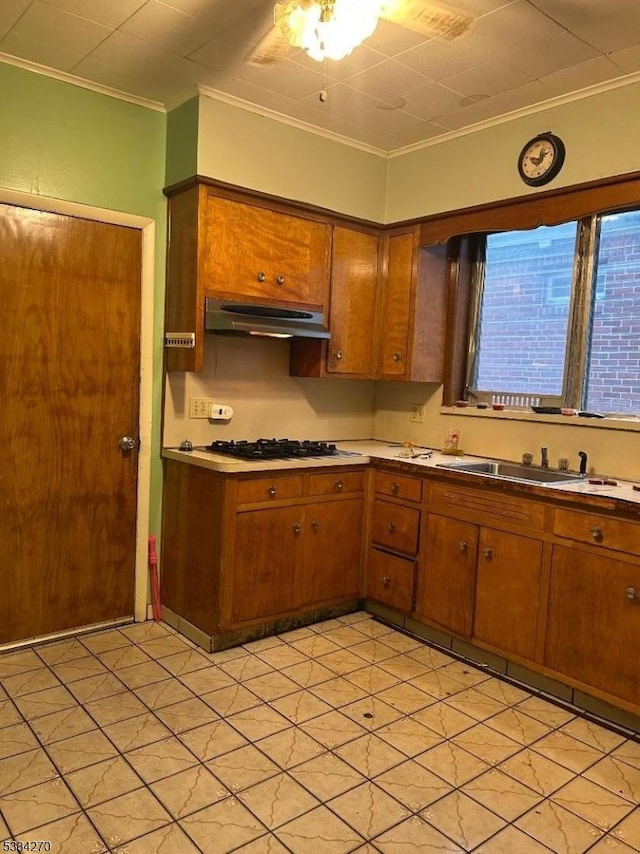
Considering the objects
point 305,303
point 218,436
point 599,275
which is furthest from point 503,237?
point 218,436

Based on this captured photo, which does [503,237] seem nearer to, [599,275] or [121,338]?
[599,275]

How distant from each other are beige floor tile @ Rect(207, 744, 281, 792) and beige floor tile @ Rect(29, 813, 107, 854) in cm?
41

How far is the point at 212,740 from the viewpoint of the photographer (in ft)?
7.56

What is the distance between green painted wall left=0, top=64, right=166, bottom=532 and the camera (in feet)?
9.30

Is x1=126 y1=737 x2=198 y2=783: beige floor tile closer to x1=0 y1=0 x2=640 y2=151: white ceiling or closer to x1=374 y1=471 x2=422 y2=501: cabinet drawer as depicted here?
x1=374 y1=471 x2=422 y2=501: cabinet drawer

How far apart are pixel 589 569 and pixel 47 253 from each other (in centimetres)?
268

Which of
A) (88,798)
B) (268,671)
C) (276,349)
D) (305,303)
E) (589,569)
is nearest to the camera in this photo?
(88,798)

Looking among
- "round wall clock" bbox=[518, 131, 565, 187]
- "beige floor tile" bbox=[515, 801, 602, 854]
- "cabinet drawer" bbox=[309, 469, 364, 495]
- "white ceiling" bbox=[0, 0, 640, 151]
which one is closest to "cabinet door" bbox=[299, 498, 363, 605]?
"cabinet drawer" bbox=[309, 469, 364, 495]

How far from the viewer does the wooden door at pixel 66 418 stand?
2898 millimetres

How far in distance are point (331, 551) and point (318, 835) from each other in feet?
5.31

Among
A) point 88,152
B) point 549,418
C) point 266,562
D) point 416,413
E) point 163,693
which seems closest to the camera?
point 163,693

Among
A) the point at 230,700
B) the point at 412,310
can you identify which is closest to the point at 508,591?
the point at 230,700

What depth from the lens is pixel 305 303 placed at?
137 inches

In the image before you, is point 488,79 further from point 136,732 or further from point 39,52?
point 136,732
